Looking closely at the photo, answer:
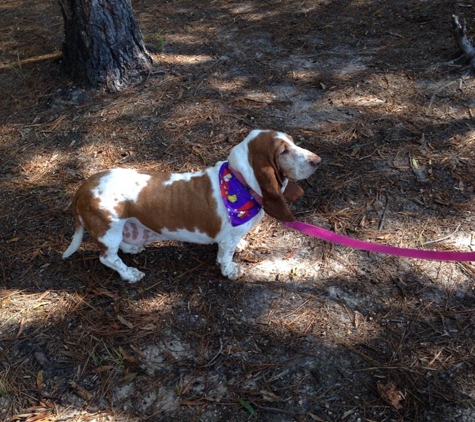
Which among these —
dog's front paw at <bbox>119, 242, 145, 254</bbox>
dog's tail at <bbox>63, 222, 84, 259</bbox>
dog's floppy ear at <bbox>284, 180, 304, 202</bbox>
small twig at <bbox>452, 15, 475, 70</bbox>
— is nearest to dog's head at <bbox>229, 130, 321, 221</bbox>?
dog's floppy ear at <bbox>284, 180, 304, 202</bbox>

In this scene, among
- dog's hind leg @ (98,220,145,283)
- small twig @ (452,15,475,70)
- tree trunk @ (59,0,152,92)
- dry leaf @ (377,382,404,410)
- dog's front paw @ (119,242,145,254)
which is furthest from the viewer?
small twig @ (452,15,475,70)

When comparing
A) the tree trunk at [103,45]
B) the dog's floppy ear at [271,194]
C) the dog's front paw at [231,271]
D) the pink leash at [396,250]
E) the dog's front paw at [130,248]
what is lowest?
the dog's front paw at [231,271]

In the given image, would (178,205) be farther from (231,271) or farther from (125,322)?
(125,322)

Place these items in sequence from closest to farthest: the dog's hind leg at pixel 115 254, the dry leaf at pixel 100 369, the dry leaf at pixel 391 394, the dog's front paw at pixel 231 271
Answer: the dry leaf at pixel 391 394
the dry leaf at pixel 100 369
the dog's hind leg at pixel 115 254
the dog's front paw at pixel 231 271

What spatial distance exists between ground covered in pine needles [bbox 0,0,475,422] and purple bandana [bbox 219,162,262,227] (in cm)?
56

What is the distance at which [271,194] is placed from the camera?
2715 mm

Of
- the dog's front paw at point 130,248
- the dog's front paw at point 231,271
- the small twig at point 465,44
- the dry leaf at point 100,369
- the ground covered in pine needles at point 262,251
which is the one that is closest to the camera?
the ground covered in pine needles at point 262,251

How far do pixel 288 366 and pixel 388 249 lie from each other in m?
0.94

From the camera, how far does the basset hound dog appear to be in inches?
107

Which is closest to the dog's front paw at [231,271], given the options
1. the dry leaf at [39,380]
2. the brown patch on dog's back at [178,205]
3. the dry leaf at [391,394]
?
the brown patch on dog's back at [178,205]

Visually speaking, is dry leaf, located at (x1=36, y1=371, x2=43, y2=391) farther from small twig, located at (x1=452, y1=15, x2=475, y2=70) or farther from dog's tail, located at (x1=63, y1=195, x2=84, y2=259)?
small twig, located at (x1=452, y1=15, x2=475, y2=70)

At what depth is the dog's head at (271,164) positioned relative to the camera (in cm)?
270

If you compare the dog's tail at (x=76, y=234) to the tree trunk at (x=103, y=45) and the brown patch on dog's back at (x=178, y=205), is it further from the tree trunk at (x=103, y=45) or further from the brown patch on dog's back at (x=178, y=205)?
the tree trunk at (x=103, y=45)

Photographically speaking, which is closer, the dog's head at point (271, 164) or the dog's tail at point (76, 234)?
the dog's head at point (271, 164)
